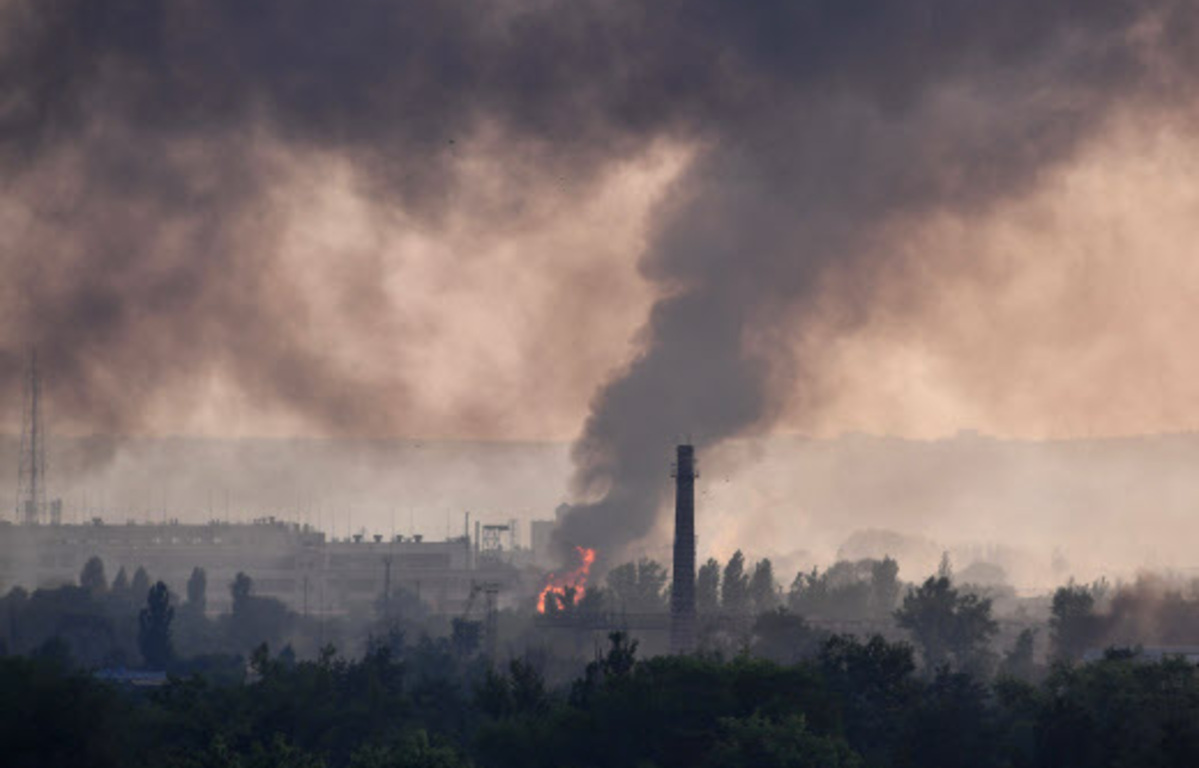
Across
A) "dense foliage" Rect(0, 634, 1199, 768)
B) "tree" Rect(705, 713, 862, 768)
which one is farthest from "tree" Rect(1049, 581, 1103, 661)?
"tree" Rect(705, 713, 862, 768)

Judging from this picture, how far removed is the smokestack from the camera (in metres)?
164

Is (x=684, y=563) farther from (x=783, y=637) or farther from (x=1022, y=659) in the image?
(x=1022, y=659)

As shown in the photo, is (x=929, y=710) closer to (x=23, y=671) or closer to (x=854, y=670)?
(x=854, y=670)

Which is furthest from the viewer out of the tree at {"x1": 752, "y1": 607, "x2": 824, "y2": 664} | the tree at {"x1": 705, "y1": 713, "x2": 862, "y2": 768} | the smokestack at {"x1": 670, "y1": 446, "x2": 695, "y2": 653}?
the tree at {"x1": 752, "y1": 607, "x2": 824, "y2": 664}

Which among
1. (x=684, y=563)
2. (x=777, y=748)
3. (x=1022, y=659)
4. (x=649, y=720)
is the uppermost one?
(x=684, y=563)

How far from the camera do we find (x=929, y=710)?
341 ft

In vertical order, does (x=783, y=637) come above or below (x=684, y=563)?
below

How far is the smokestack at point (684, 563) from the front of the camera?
164125mm

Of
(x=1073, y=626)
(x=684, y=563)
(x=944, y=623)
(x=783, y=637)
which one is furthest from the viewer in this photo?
(x=944, y=623)

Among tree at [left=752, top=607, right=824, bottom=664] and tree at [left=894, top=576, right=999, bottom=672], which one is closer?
tree at [left=752, top=607, right=824, bottom=664]

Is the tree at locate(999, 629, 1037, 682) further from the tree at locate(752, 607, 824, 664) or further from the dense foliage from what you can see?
the dense foliage

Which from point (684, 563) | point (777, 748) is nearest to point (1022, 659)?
point (684, 563)

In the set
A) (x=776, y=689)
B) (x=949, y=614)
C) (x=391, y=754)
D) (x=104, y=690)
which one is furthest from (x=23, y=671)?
(x=949, y=614)

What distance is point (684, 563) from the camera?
168 meters
